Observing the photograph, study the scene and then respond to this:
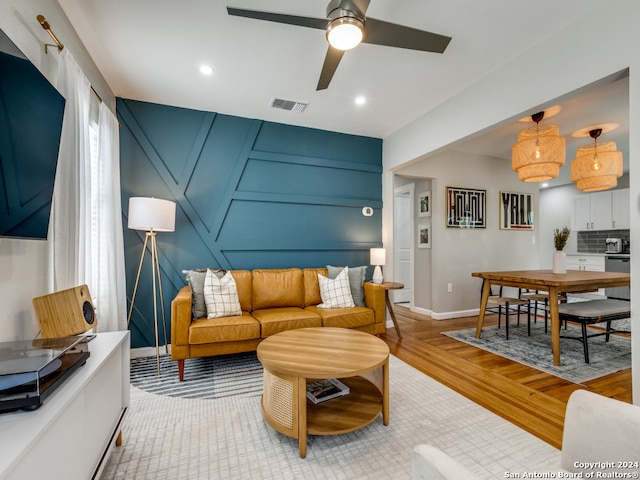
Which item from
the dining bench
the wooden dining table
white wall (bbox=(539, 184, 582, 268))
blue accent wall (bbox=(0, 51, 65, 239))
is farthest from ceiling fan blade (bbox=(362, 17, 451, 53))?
white wall (bbox=(539, 184, 582, 268))

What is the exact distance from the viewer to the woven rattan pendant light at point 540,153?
117 inches

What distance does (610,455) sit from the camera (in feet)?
2.79

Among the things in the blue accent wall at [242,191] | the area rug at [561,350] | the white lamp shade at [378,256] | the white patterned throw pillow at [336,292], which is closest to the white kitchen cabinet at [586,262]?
the area rug at [561,350]

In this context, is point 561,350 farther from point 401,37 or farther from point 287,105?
point 287,105

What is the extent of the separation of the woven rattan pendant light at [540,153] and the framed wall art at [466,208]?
1.48 meters

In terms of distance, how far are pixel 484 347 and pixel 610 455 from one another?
272 cm

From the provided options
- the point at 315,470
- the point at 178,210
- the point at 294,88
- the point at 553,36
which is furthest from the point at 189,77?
the point at 315,470

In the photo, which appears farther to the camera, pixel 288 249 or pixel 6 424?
pixel 288 249

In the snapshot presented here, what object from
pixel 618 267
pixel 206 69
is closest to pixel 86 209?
pixel 206 69

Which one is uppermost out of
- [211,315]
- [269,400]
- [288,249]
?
[288,249]

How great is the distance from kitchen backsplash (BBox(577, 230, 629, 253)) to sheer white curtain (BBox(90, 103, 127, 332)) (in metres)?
8.68

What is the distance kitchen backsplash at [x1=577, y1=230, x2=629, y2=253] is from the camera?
6.25 metres

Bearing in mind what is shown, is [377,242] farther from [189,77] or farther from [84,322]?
[84,322]

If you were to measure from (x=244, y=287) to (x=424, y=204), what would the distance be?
3277mm
